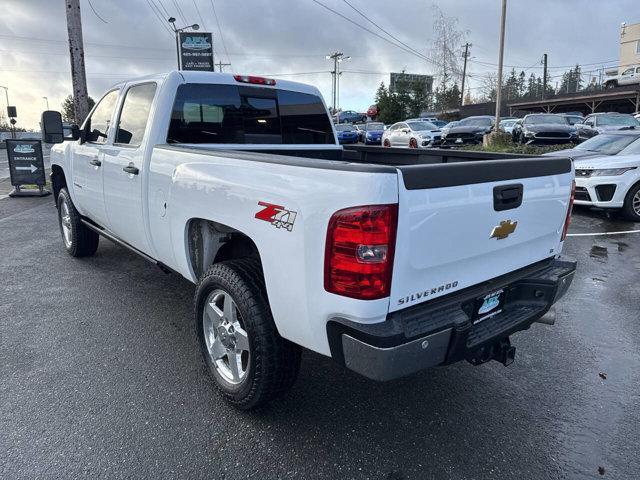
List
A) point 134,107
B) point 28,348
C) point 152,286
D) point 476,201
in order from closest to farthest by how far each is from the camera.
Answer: point 476,201
point 28,348
point 134,107
point 152,286

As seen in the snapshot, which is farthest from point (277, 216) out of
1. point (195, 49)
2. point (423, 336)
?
point (195, 49)

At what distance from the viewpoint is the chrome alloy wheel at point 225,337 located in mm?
2881

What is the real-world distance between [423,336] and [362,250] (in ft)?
1.58

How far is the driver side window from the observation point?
15.4 ft

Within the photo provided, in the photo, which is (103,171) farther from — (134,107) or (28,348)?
(28,348)

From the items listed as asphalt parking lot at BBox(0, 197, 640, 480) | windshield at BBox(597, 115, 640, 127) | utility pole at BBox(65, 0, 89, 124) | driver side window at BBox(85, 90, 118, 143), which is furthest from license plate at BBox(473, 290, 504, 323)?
windshield at BBox(597, 115, 640, 127)

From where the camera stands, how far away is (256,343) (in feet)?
8.50

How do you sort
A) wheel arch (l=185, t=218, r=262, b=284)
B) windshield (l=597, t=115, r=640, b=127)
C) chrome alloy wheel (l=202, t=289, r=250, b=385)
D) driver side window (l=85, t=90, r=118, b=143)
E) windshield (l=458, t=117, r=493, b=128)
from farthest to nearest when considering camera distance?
1. windshield (l=458, t=117, r=493, b=128)
2. windshield (l=597, t=115, r=640, b=127)
3. driver side window (l=85, t=90, r=118, b=143)
4. wheel arch (l=185, t=218, r=262, b=284)
5. chrome alloy wheel (l=202, t=289, r=250, b=385)

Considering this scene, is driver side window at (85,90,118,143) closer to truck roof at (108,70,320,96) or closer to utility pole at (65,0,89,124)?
truck roof at (108,70,320,96)

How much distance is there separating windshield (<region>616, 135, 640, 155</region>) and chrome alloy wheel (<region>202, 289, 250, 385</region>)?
883 centimetres

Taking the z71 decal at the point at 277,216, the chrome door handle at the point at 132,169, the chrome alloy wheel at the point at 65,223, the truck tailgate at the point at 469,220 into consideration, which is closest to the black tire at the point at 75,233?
the chrome alloy wheel at the point at 65,223

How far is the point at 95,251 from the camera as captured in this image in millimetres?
6211

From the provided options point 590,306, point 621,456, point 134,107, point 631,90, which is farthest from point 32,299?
point 631,90

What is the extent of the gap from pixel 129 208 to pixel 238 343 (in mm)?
1757
